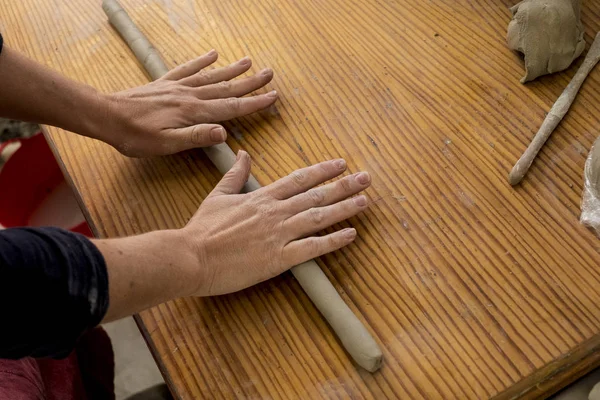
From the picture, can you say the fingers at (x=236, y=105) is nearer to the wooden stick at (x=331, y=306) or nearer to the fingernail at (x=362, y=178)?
the wooden stick at (x=331, y=306)

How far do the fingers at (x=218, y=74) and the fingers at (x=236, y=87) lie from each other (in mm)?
17

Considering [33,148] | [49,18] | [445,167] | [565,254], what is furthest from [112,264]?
[33,148]

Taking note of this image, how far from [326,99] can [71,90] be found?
1.76ft

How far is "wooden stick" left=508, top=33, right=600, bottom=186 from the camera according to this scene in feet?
3.14

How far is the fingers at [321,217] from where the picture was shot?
89 centimetres

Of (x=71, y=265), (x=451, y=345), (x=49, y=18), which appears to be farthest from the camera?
(x=49, y=18)

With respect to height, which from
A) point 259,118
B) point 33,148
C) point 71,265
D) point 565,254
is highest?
point 71,265

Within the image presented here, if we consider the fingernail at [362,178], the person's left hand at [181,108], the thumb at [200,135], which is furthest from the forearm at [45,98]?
the fingernail at [362,178]

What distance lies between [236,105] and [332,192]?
314 mm

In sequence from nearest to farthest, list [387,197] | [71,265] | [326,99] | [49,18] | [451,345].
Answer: [71,265]
[451,345]
[387,197]
[326,99]
[49,18]

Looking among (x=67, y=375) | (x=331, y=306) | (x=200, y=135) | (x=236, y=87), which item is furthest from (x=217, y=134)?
(x=67, y=375)

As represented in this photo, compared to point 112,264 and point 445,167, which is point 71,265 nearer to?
point 112,264

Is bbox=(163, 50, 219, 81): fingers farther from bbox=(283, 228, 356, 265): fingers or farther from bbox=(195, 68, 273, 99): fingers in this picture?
bbox=(283, 228, 356, 265): fingers

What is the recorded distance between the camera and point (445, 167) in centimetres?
100
